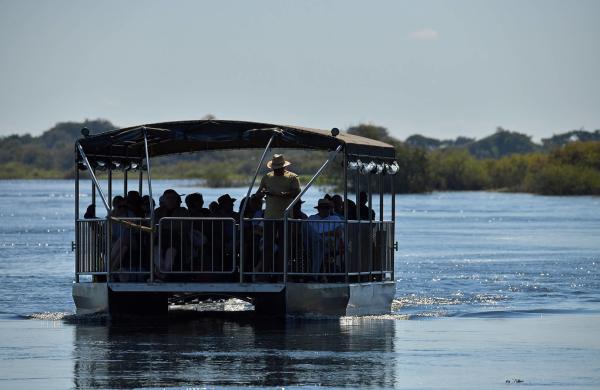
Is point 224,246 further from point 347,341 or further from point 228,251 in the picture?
point 347,341

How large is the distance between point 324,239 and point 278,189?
0.88m

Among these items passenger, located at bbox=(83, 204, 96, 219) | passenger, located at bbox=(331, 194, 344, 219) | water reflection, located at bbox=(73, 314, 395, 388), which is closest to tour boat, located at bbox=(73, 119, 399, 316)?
water reflection, located at bbox=(73, 314, 395, 388)

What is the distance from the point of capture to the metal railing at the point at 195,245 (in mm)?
22422

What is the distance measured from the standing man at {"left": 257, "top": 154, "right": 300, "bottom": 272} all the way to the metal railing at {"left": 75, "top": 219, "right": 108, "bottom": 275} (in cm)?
214

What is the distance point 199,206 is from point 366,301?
257 centimetres

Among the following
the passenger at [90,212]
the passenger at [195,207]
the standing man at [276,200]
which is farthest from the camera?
the passenger at [90,212]

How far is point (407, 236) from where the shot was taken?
181 feet

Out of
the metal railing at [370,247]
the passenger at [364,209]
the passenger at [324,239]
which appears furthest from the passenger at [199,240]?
the passenger at [364,209]

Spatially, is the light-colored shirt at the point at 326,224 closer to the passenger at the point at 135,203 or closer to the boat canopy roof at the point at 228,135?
the boat canopy roof at the point at 228,135


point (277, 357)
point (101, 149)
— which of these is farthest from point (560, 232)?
point (277, 357)

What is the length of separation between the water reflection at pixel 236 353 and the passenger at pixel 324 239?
0.80m

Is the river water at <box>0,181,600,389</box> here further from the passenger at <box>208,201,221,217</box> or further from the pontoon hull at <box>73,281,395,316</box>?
the passenger at <box>208,201,221,217</box>

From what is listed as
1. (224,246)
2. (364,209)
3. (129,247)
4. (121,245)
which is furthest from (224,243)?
(364,209)

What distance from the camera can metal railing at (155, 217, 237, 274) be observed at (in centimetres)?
2242
